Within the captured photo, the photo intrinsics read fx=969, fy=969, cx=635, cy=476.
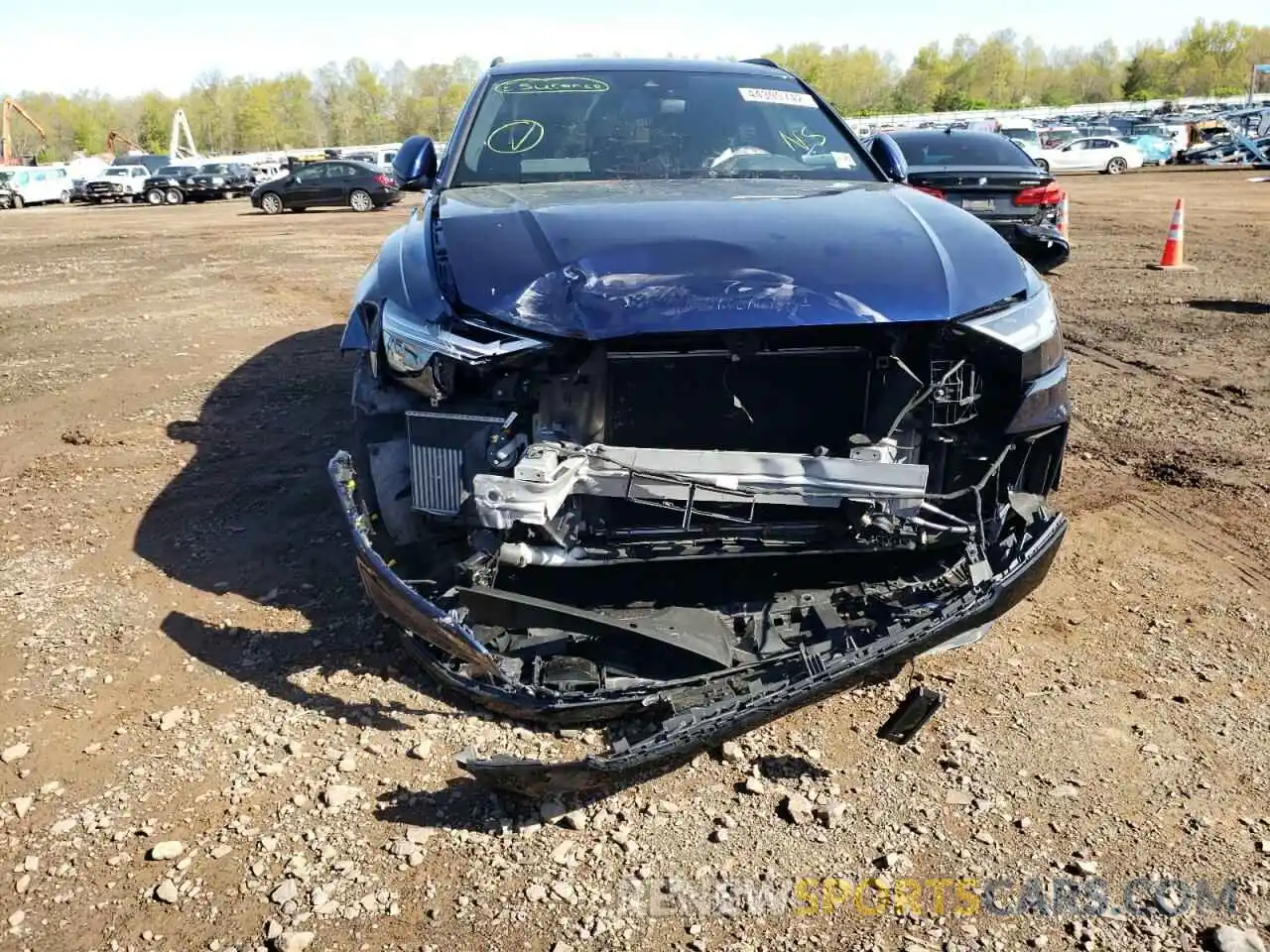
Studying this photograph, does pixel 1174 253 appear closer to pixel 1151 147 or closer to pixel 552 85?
pixel 552 85

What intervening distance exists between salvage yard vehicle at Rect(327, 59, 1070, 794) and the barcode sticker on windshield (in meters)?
1.49

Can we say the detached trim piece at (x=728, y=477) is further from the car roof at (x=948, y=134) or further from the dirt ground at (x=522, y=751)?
the car roof at (x=948, y=134)

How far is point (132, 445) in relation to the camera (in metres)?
5.37

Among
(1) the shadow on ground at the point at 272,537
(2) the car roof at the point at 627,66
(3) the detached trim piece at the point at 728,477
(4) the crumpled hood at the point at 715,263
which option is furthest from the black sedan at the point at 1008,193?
(3) the detached trim piece at the point at 728,477

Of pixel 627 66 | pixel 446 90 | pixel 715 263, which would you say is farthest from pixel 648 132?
pixel 446 90

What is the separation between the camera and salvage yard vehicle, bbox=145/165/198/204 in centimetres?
3312

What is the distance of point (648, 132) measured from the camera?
4055mm

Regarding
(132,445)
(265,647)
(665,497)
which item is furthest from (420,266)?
(132,445)

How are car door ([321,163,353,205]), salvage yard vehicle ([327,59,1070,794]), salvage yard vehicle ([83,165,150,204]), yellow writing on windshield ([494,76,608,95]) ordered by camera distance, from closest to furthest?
salvage yard vehicle ([327,59,1070,794])
yellow writing on windshield ([494,76,608,95])
car door ([321,163,353,205])
salvage yard vehicle ([83,165,150,204])

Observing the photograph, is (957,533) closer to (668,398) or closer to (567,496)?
(668,398)

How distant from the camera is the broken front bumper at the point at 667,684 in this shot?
225cm

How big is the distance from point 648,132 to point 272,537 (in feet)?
7.65

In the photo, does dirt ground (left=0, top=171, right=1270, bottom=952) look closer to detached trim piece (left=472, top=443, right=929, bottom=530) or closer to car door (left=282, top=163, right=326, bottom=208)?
detached trim piece (left=472, top=443, right=929, bottom=530)

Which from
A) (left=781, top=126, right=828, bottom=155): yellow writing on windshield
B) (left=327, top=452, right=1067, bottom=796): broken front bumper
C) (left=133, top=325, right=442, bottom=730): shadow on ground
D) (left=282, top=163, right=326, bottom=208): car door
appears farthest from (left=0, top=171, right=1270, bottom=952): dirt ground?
(left=282, top=163, right=326, bottom=208): car door
